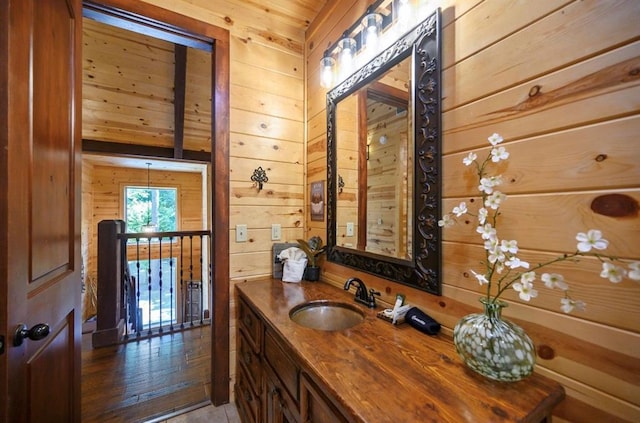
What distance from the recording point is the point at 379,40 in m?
1.30

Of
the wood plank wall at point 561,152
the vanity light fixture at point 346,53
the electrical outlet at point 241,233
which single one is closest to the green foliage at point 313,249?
the electrical outlet at point 241,233

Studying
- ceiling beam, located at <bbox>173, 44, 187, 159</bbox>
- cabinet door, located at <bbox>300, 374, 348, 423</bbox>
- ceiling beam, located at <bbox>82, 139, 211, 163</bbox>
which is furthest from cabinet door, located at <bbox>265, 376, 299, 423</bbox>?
ceiling beam, located at <bbox>82, 139, 211, 163</bbox>

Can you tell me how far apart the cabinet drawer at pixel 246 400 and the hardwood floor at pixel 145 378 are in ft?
1.05

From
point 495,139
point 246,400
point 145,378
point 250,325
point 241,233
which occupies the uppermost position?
point 495,139

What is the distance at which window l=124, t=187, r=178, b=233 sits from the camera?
20.2 feet

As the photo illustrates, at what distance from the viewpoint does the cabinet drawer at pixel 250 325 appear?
1.29 meters

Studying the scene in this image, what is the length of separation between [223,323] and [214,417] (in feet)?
1.85

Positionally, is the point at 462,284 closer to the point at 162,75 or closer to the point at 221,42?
the point at 221,42

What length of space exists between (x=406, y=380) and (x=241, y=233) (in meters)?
1.34

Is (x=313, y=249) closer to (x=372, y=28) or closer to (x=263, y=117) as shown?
(x=263, y=117)

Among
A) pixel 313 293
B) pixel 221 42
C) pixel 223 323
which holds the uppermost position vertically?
pixel 221 42

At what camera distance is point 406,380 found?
2.32 ft

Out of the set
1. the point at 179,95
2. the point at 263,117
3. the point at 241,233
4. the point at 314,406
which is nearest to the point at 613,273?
the point at 314,406

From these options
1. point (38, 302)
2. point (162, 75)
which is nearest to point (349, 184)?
point (38, 302)
